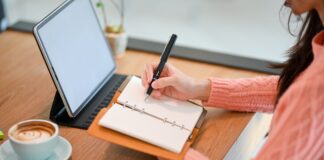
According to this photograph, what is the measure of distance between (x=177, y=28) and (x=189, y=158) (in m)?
0.97

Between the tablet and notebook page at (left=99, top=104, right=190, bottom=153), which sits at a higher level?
the tablet

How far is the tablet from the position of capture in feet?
2.97

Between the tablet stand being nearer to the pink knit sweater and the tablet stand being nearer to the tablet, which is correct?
the tablet

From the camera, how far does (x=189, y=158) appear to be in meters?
0.85

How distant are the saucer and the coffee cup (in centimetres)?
2

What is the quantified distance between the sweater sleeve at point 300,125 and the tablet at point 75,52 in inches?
18.1

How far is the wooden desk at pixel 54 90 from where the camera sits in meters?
0.91

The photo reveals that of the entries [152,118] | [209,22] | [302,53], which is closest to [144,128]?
[152,118]

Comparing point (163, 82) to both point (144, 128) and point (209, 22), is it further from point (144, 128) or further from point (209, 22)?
point (209, 22)

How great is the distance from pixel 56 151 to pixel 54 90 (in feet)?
0.94

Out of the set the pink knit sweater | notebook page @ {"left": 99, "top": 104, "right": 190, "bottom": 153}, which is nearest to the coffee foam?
notebook page @ {"left": 99, "top": 104, "right": 190, "bottom": 153}

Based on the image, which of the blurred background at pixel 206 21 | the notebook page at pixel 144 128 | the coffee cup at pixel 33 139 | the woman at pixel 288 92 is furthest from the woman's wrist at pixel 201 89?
the blurred background at pixel 206 21

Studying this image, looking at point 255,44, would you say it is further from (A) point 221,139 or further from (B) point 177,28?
(A) point 221,139

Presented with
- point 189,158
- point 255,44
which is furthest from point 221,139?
point 255,44
